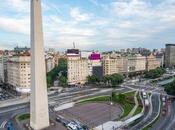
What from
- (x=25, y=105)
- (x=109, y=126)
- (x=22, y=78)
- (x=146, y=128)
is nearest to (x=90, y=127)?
(x=109, y=126)

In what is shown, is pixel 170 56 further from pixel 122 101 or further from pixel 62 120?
pixel 62 120

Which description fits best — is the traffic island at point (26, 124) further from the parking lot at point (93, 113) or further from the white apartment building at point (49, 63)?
the white apartment building at point (49, 63)

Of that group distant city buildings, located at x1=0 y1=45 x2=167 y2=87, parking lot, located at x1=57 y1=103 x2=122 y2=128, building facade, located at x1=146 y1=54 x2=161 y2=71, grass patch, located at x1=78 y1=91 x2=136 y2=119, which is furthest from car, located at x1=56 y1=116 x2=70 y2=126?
building facade, located at x1=146 y1=54 x2=161 y2=71

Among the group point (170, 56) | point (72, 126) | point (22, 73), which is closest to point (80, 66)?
point (22, 73)

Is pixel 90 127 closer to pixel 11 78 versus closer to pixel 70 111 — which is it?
pixel 70 111

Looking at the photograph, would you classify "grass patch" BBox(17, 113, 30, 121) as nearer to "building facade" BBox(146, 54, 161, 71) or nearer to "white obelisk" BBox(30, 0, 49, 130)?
"white obelisk" BBox(30, 0, 49, 130)
